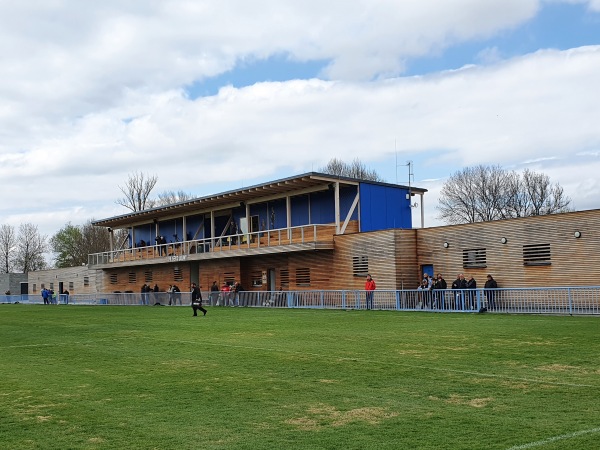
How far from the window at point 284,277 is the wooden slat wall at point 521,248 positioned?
10.4 meters

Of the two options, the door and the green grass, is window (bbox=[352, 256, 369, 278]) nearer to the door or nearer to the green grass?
the door

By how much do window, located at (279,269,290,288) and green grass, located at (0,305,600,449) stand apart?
24659 mm

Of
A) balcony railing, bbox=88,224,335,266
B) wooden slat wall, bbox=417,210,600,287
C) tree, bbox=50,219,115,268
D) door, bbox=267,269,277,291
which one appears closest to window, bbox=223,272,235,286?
balcony railing, bbox=88,224,335,266

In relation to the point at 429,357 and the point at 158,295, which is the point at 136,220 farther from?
the point at 429,357

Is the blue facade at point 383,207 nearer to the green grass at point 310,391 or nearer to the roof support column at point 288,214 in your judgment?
the roof support column at point 288,214

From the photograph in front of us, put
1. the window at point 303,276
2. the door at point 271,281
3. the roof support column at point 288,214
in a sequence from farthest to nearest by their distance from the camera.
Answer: the door at point 271,281 < the roof support column at point 288,214 < the window at point 303,276

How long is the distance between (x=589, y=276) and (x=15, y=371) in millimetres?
22287

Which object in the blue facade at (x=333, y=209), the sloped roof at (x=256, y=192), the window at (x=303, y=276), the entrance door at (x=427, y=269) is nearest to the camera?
the entrance door at (x=427, y=269)

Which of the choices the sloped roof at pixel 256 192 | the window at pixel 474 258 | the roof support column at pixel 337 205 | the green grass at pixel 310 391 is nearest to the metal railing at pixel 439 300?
the window at pixel 474 258

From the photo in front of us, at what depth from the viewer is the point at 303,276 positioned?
41.2 meters

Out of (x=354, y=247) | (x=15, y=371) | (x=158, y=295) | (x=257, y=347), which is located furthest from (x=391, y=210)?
(x=15, y=371)

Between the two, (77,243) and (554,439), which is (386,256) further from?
(77,243)

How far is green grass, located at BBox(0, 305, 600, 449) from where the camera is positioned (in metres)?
7.18

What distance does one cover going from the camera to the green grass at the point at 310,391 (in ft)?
23.6
